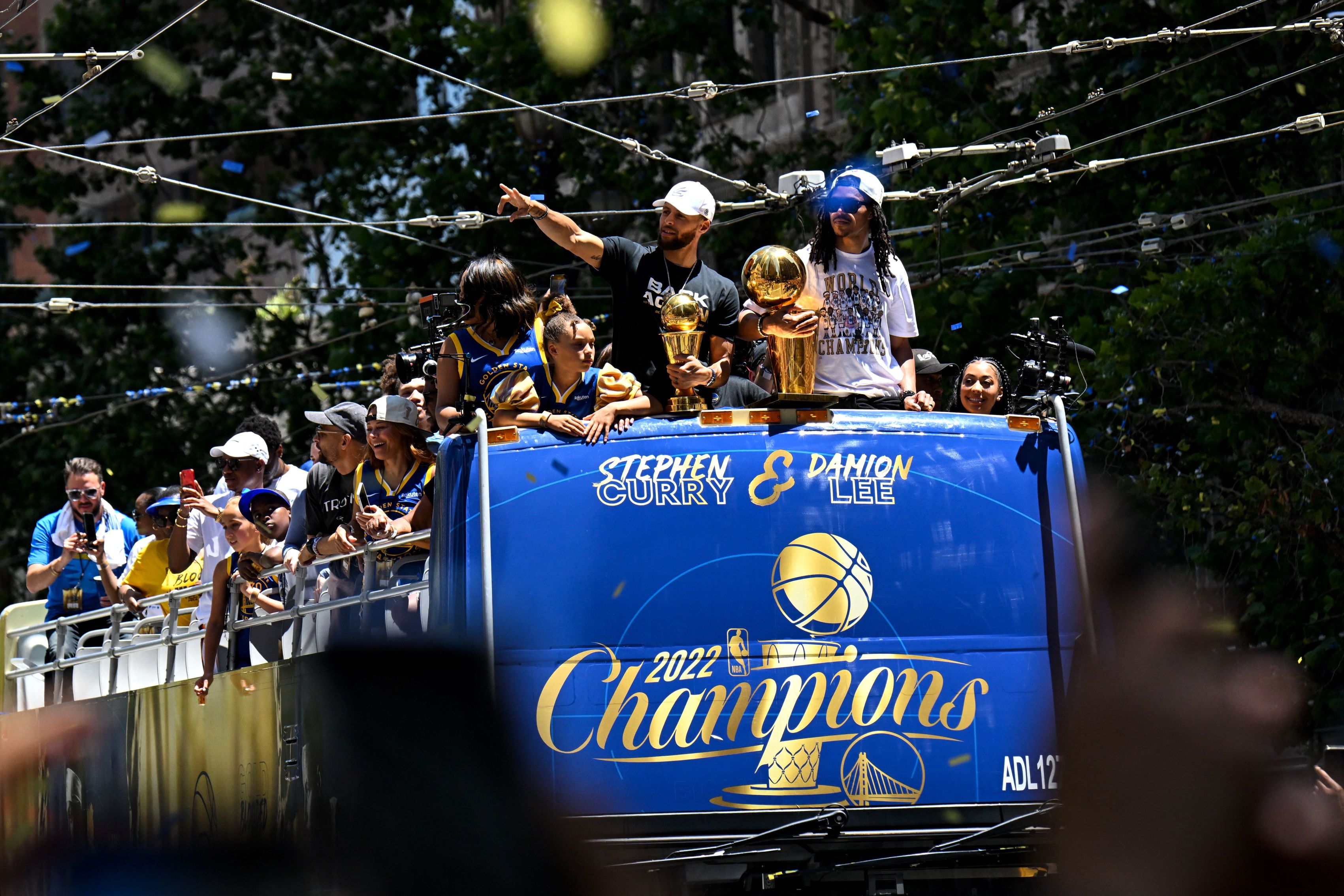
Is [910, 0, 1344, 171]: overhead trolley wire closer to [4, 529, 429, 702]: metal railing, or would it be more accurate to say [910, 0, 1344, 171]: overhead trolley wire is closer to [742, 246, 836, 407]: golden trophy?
[742, 246, 836, 407]: golden trophy

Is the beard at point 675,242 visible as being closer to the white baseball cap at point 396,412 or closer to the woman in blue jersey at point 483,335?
the woman in blue jersey at point 483,335

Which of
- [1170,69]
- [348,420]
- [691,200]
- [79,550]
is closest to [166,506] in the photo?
[79,550]

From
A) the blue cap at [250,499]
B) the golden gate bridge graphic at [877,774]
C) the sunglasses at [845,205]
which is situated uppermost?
the sunglasses at [845,205]

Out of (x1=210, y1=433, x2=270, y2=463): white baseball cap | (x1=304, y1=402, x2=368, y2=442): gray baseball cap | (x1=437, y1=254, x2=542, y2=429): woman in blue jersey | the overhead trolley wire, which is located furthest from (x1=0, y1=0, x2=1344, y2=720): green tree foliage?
Result: (x1=210, y1=433, x2=270, y2=463): white baseball cap

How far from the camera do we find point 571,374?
7.92 m

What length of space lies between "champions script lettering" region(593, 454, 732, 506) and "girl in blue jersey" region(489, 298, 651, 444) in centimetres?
31

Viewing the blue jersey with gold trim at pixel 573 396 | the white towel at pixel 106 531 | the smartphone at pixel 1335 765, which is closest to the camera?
the blue jersey with gold trim at pixel 573 396

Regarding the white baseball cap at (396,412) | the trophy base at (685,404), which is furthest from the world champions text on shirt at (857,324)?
the white baseball cap at (396,412)

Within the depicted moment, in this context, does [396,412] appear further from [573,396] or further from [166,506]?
[166,506]

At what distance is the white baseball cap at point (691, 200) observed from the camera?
8.22 meters

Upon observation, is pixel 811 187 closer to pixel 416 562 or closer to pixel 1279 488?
pixel 416 562

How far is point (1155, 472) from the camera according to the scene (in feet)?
45.1

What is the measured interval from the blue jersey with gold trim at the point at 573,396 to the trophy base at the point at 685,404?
476mm

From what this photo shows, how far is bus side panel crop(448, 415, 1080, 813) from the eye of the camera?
681 cm
